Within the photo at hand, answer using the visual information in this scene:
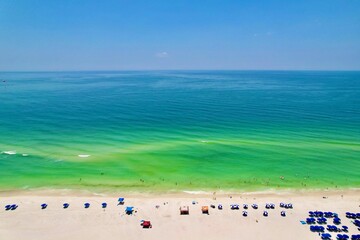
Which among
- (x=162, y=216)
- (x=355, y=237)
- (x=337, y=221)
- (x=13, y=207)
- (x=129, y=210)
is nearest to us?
(x=355, y=237)

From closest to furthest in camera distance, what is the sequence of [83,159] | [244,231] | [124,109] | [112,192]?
[244,231] → [112,192] → [83,159] → [124,109]

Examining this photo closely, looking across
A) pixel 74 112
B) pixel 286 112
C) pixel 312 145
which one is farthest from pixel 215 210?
pixel 74 112

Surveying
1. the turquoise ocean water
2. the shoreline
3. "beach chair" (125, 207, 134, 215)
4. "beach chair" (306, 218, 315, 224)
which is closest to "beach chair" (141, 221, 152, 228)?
"beach chair" (125, 207, 134, 215)

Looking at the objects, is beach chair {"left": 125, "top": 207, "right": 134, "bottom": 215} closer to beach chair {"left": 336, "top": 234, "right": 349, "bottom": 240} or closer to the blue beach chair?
the blue beach chair

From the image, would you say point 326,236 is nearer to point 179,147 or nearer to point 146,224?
point 146,224

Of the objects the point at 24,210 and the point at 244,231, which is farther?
the point at 24,210

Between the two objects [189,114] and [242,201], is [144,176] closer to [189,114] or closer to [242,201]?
[242,201]

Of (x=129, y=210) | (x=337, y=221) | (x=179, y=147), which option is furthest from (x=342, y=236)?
(x=179, y=147)

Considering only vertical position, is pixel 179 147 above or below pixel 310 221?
above
